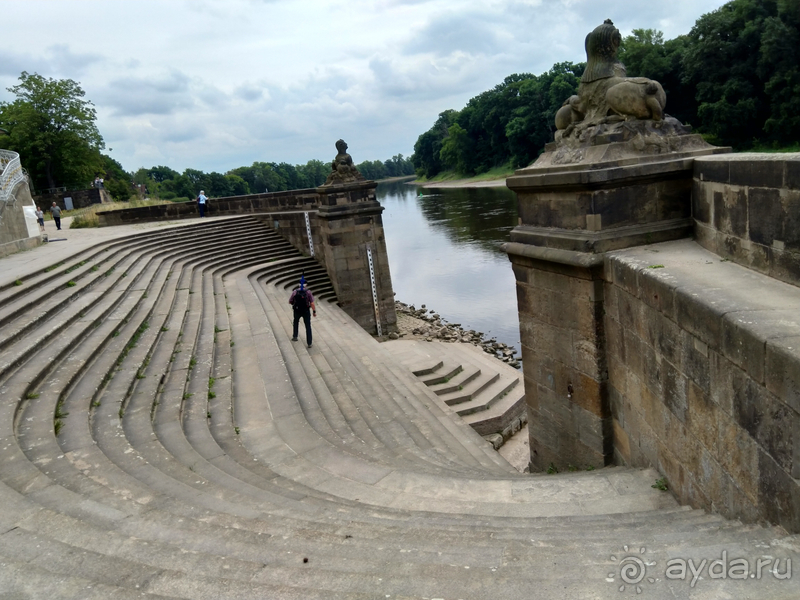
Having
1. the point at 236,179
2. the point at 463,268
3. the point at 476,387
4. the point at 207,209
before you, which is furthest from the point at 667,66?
the point at 236,179

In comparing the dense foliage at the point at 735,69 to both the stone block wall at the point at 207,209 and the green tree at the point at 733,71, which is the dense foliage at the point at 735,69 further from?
the stone block wall at the point at 207,209

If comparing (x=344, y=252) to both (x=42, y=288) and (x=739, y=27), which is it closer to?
(x=42, y=288)

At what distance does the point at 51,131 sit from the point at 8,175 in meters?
25.0

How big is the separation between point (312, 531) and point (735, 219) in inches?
127

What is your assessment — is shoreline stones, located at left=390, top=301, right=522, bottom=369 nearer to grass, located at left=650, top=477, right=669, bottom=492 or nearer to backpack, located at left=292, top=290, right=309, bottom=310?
backpack, located at left=292, top=290, right=309, bottom=310

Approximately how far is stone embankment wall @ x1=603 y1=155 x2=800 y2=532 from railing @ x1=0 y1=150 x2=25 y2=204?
1240cm

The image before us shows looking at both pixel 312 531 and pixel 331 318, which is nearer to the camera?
pixel 312 531

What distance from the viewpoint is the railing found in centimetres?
1229

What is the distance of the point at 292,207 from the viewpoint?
19391 millimetres

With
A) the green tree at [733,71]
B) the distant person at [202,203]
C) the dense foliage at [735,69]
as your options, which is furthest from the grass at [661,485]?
the green tree at [733,71]

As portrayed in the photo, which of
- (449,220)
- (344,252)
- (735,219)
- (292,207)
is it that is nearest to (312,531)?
(735,219)

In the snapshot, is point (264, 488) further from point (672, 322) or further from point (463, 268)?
point (463, 268)

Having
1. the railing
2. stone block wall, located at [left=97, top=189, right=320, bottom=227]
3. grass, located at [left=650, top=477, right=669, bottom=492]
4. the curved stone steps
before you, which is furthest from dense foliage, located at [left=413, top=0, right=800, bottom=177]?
grass, located at [left=650, top=477, right=669, bottom=492]

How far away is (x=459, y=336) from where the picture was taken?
1472cm
